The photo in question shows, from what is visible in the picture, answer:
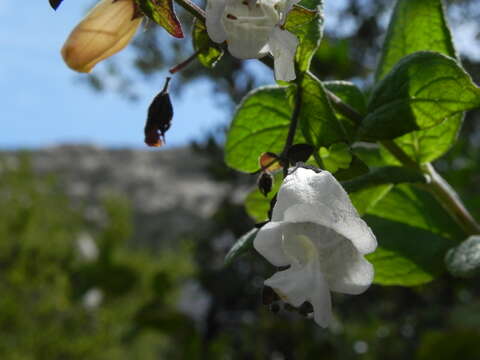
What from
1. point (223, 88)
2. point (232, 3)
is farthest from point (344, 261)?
point (223, 88)

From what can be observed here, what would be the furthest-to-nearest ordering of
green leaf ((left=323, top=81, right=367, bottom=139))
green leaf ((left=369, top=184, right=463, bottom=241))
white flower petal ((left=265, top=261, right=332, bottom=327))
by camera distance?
green leaf ((left=369, top=184, right=463, bottom=241)) → green leaf ((left=323, top=81, right=367, bottom=139)) → white flower petal ((left=265, top=261, right=332, bottom=327))

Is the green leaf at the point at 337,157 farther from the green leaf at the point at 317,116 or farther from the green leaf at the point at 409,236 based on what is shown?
the green leaf at the point at 409,236

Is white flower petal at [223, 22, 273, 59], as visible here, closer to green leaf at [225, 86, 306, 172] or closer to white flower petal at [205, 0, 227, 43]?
white flower petal at [205, 0, 227, 43]

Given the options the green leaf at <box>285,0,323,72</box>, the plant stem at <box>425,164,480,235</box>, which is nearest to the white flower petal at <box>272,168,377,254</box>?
the green leaf at <box>285,0,323,72</box>

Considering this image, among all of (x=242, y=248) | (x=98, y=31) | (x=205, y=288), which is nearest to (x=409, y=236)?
(x=242, y=248)

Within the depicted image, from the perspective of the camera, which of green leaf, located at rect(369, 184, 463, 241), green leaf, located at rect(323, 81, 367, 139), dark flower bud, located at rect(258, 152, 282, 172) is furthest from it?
green leaf, located at rect(369, 184, 463, 241)

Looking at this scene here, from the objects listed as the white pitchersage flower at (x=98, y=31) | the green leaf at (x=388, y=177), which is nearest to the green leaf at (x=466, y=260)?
the green leaf at (x=388, y=177)
